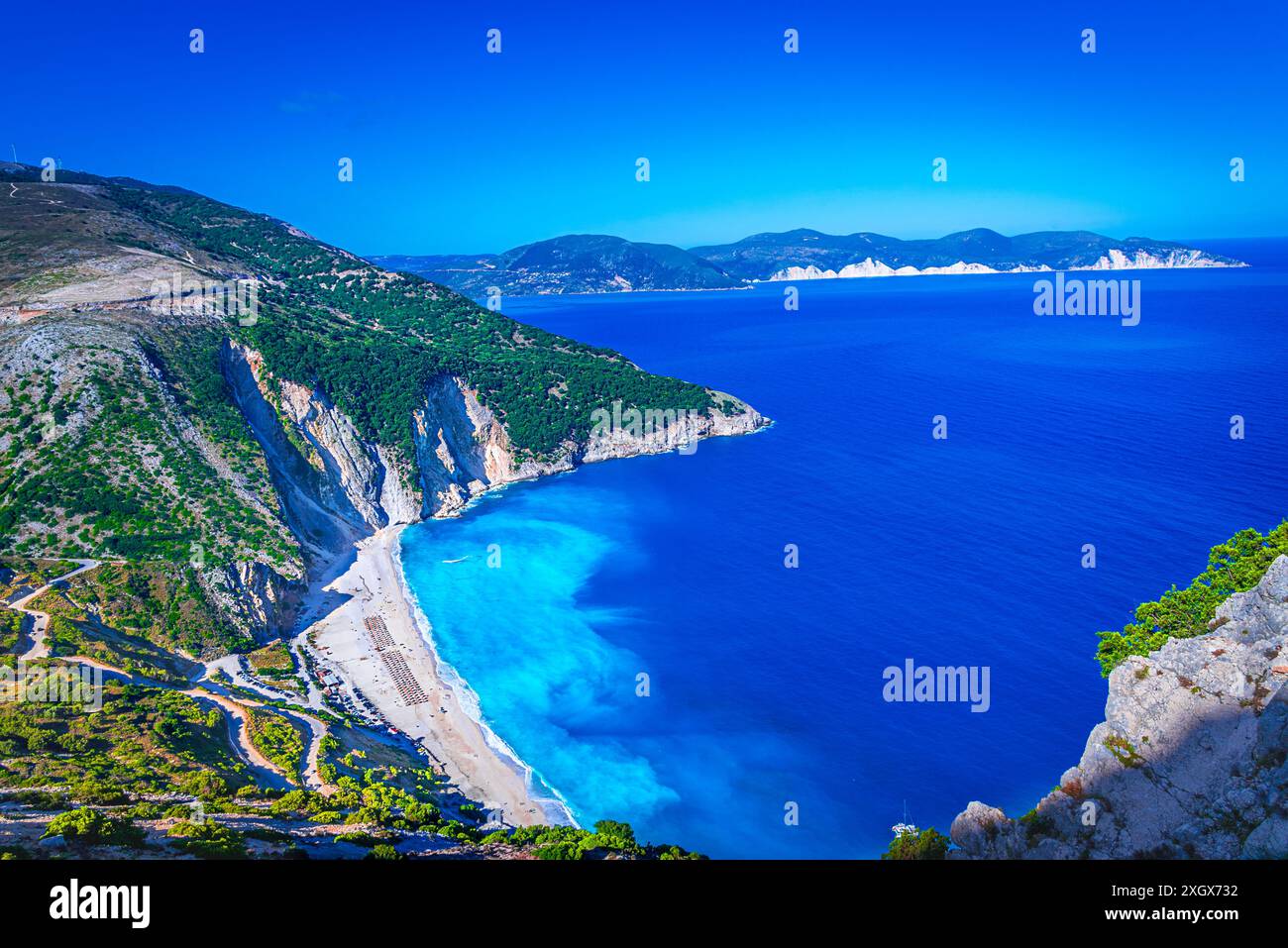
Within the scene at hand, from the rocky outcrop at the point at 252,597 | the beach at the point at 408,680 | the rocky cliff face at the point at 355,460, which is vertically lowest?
the beach at the point at 408,680

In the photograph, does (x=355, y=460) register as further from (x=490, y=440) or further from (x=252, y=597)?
(x=252, y=597)

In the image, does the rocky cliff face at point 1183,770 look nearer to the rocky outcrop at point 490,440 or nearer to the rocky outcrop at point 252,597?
the rocky outcrop at point 252,597

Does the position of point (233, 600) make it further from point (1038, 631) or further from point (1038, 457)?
point (1038, 457)

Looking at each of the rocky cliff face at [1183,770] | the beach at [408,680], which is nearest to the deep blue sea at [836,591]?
the beach at [408,680]

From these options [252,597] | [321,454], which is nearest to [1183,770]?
[252,597]
